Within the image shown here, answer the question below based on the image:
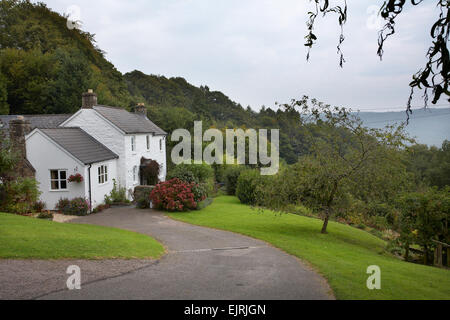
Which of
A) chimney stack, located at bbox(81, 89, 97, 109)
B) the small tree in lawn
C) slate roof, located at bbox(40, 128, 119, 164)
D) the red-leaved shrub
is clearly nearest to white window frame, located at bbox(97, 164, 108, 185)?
slate roof, located at bbox(40, 128, 119, 164)

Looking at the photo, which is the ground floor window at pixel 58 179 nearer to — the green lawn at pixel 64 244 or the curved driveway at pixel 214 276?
the green lawn at pixel 64 244

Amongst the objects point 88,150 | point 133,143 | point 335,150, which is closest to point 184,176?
point 133,143

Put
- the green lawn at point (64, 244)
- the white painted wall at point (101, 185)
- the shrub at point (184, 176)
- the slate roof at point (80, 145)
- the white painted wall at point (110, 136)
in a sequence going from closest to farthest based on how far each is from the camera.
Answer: the green lawn at point (64, 244) < the slate roof at point (80, 145) < the white painted wall at point (101, 185) < the shrub at point (184, 176) < the white painted wall at point (110, 136)

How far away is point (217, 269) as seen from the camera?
9.55 m

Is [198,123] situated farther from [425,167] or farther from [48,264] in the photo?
[425,167]

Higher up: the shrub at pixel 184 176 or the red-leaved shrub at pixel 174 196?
the shrub at pixel 184 176

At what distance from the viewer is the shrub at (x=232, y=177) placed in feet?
118

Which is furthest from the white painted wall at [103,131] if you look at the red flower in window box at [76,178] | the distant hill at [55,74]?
the distant hill at [55,74]

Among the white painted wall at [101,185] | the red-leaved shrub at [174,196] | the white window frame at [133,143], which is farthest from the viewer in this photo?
the white window frame at [133,143]

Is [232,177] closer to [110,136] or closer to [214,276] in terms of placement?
[110,136]

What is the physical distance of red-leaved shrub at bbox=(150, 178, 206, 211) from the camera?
74.9ft

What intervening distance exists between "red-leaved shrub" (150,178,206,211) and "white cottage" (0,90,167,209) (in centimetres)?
393

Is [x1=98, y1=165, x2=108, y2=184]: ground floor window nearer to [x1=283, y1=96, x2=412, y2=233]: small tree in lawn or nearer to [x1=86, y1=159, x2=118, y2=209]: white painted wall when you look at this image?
[x1=86, y1=159, x2=118, y2=209]: white painted wall

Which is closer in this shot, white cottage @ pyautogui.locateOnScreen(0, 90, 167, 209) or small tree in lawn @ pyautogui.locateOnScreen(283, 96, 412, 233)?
small tree in lawn @ pyautogui.locateOnScreen(283, 96, 412, 233)
